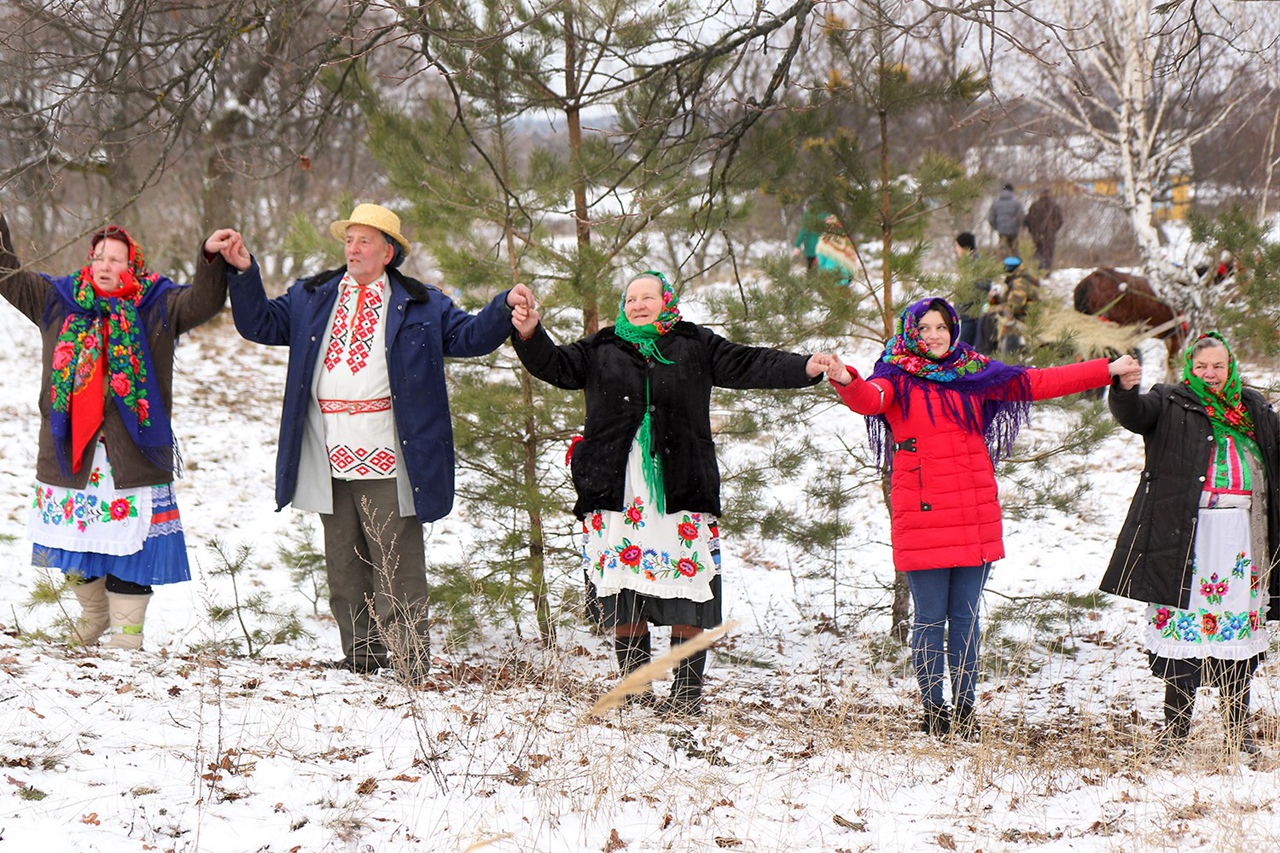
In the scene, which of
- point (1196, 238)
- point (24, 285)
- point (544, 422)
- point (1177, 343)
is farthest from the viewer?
point (1177, 343)

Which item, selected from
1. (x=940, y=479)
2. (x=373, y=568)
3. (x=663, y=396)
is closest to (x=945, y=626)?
(x=940, y=479)

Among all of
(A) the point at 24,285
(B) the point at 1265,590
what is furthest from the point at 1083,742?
(A) the point at 24,285

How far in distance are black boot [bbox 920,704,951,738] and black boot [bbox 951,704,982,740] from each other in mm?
53

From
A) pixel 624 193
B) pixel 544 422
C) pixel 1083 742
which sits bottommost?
pixel 1083 742

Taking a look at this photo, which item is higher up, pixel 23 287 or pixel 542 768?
pixel 23 287

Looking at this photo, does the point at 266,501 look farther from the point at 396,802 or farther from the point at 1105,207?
the point at 1105,207

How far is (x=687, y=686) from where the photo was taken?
14.3ft

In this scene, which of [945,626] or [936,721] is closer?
[936,721]

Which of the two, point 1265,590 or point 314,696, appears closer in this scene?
point 314,696

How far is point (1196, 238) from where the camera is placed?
240 inches

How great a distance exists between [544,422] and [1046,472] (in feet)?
8.84

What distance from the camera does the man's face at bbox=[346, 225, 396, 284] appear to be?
4547 mm

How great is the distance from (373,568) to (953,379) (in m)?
2.41

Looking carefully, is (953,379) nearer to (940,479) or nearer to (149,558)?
(940,479)
